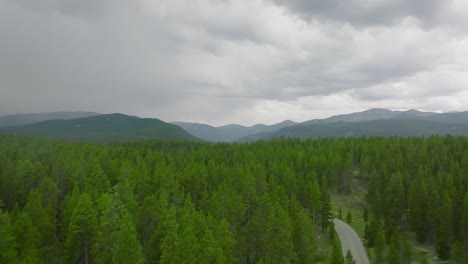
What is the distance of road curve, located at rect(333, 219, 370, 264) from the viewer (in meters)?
52.8

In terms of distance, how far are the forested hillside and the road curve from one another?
324 centimetres

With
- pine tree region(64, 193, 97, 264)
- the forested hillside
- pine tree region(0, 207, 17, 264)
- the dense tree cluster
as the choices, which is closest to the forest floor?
the forested hillside

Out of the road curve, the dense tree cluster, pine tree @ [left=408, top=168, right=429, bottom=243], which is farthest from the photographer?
pine tree @ [left=408, top=168, right=429, bottom=243]

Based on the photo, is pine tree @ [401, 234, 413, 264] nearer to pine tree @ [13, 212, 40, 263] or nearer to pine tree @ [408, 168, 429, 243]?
pine tree @ [408, 168, 429, 243]

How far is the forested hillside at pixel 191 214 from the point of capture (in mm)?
35094

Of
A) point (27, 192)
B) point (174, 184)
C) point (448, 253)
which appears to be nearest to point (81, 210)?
point (174, 184)

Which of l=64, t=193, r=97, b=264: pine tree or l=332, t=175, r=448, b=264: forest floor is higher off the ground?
l=64, t=193, r=97, b=264: pine tree

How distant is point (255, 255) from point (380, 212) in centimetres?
4027

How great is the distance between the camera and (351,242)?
60000 millimetres

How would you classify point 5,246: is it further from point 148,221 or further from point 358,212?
point 358,212

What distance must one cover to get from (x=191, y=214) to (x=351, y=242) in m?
35.0

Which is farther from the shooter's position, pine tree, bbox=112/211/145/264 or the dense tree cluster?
the dense tree cluster

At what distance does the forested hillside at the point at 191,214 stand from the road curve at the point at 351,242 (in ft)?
10.6

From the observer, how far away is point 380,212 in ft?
238
